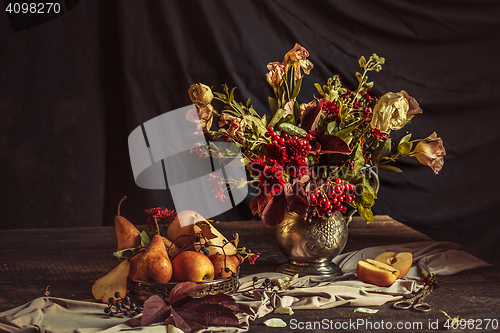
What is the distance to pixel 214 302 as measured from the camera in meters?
0.78

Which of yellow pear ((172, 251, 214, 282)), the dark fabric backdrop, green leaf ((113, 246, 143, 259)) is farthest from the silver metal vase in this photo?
the dark fabric backdrop

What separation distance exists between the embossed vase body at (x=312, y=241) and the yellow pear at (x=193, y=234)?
14 centimetres

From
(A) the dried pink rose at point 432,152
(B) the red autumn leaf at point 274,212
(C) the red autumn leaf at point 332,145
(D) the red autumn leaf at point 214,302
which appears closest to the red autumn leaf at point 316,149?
(C) the red autumn leaf at point 332,145

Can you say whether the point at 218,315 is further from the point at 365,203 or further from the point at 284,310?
the point at 365,203

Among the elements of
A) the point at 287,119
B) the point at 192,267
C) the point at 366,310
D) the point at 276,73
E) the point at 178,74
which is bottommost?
the point at 366,310

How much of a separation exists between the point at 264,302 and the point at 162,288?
19 cm

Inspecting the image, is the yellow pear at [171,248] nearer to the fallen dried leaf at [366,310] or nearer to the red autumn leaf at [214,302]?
the red autumn leaf at [214,302]

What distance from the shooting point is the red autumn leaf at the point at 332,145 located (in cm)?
89

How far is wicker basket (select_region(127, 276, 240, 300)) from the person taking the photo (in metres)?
0.82

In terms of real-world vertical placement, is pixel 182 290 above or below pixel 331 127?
below

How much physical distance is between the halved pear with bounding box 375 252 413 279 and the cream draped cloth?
20mm

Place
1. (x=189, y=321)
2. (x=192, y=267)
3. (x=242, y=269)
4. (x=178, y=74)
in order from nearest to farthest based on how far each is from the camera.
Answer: (x=189, y=321) → (x=192, y=267) → (x=242, y=269) → (x=178, y=74)

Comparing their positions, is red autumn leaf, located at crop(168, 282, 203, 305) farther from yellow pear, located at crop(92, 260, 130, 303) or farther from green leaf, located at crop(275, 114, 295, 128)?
green leaf, located at crop(275, 114, 295, 128)

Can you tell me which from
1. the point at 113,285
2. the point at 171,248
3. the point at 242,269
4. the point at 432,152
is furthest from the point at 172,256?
the point at 432,152
